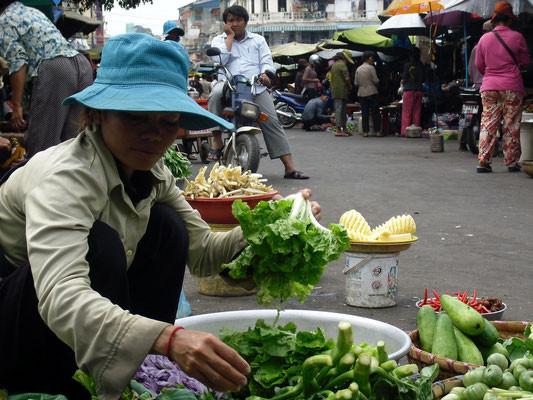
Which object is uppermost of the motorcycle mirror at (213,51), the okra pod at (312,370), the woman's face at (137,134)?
the motorcycle mirror at (213,51)

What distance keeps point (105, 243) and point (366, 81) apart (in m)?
15.3

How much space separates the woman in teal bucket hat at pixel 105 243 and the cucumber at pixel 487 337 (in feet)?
3.65

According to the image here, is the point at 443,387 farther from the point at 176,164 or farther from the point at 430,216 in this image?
the point at 430,216

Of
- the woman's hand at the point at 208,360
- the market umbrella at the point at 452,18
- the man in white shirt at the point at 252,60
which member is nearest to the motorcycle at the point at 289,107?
the market umbrella at the point at 452,18

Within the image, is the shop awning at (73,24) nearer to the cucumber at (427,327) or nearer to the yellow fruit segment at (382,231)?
the yellow fruit segment at (382,231)

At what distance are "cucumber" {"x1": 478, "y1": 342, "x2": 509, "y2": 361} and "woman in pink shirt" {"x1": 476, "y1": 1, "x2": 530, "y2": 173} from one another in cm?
692

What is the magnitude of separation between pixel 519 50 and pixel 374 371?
8063 mm

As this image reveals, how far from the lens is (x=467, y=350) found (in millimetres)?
2811

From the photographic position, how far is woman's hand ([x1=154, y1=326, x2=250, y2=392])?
1710 millimetres

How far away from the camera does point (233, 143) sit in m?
8.36

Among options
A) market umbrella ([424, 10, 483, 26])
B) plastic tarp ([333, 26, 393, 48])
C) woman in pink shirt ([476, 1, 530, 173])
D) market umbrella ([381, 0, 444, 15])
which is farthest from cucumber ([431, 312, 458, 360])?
plastic tarp ([333, 26, 393, 48])

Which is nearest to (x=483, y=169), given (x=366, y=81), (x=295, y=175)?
(x=295, y=175)

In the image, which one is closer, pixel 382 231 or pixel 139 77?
pixel 139 77

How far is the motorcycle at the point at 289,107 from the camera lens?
2186cm
